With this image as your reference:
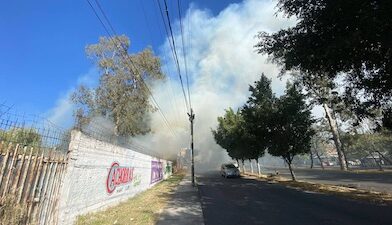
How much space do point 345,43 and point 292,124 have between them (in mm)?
18379

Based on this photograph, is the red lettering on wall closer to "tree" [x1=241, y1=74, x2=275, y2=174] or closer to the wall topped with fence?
the wall topped with fence

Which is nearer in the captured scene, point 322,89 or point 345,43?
point 345,43

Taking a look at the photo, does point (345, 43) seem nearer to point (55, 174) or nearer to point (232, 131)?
point (55, 174)

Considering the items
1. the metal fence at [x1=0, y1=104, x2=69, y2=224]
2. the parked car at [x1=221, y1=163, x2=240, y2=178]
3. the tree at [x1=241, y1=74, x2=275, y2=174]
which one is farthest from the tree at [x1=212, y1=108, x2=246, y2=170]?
the metal fence at [x1=0, y1=104, x2=69, y2=224]

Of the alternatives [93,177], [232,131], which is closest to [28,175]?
[93,177]

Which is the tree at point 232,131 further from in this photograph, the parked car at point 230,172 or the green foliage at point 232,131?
the parked car at point 230,172

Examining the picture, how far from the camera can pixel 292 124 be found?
2616 centimetres

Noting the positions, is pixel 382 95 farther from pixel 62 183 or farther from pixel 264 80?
pixel 264 80

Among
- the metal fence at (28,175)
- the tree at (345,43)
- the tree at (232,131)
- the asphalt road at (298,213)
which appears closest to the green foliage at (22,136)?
the metal fence at (28,175)

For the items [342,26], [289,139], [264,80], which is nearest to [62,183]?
[342,26]

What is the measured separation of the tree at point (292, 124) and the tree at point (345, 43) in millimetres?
13651

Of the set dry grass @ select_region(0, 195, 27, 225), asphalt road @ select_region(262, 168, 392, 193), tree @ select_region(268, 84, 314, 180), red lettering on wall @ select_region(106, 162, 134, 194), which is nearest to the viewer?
dry grass @ select_region(0, 195, 27, 225)

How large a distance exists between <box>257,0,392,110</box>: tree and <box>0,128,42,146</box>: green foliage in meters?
7.94

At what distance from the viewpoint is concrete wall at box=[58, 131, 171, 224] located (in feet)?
26.5
